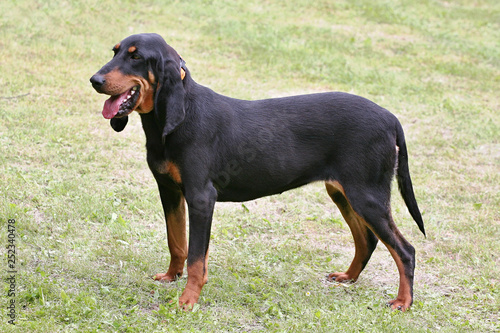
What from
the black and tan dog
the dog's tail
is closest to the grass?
the black and tan dog

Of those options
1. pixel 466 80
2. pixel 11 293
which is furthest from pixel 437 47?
pixel 11 293

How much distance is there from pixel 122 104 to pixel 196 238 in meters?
1.25

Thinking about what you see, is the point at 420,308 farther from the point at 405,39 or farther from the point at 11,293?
the point at 405,39

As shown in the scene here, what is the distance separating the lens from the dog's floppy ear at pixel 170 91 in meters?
4.69

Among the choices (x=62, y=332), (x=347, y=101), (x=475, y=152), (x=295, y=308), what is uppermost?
(x=347, y=101)

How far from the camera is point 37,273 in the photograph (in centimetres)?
525

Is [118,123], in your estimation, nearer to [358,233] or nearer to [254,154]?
[254,154]

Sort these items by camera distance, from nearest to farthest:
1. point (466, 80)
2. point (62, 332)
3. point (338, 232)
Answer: point (62, 332) → point (338, 232) → point (466, 80)

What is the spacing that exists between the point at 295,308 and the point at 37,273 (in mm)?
2318

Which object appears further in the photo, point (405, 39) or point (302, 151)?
point (405, 39)

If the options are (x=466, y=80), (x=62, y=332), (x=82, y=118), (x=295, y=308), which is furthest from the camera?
(x=466, y=80)

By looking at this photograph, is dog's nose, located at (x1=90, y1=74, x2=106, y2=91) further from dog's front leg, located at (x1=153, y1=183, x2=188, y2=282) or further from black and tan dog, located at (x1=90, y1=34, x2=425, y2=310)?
dog's front leg, located at (x1=153, y1=183, x2=188, y2=282)

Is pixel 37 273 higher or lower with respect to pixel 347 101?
lower

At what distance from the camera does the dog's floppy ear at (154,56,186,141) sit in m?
4.69
